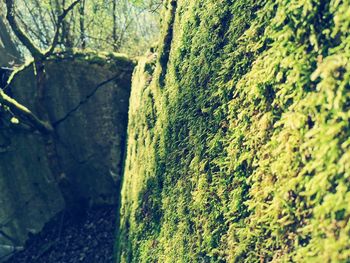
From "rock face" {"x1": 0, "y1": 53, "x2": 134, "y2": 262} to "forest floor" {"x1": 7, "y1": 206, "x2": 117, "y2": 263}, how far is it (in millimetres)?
295

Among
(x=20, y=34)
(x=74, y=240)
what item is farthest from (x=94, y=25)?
(x=74, y=240)

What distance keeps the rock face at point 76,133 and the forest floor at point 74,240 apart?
0.97 ft

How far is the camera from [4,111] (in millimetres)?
8570

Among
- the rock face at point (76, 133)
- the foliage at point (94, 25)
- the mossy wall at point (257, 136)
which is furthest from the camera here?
the foliage at point (94, 25)

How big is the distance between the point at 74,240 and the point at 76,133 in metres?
2.51

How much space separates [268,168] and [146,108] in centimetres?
388

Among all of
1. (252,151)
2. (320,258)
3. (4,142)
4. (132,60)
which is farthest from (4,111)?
(320,258)

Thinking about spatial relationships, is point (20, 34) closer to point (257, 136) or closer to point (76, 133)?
point (76, 133)

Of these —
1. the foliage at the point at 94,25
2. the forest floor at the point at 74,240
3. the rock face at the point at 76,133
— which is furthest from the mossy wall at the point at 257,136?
the foliage at the point at 94,25

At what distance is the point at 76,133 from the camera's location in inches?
357

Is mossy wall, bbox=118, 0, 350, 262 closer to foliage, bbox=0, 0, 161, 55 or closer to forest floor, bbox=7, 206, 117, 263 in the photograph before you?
forest floor, bbox=7, 206, 117, 263

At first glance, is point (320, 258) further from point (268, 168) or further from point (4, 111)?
point (4, 111)

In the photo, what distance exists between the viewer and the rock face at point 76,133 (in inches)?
351

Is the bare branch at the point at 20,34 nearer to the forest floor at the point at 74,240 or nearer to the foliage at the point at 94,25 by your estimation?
the forest floor at the point at 74,240
